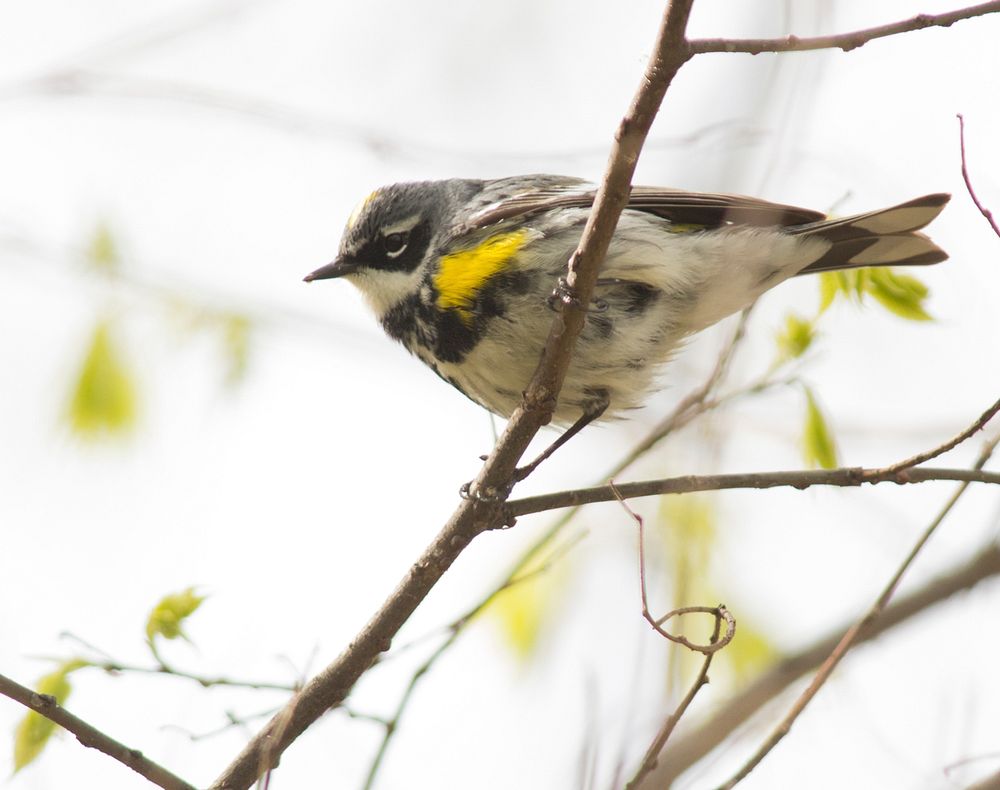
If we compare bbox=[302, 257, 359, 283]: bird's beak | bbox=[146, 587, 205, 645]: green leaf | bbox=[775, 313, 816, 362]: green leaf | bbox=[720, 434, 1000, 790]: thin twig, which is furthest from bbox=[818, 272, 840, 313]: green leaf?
bbox=[146, 587, 205, 645]: green leaf

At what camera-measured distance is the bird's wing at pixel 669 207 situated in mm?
4172

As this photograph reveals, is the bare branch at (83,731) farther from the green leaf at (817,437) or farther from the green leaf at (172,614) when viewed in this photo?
the green leaf at (817,437)

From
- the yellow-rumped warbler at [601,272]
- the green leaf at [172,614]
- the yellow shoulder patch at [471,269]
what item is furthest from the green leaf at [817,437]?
the green leaf at [172,614]

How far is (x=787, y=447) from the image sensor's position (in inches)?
237

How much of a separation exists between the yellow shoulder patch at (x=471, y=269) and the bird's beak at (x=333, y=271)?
2.44 feet

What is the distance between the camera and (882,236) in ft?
14.6

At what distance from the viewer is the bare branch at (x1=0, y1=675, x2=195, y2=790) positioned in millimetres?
2814

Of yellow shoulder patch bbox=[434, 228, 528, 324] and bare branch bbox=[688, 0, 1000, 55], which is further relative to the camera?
yellow shoulder patch bbox=[434, 228, 528, 324]

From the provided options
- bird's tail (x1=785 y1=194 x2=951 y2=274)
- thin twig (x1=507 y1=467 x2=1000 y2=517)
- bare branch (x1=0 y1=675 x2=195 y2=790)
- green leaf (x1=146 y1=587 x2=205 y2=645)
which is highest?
bird's tail (x1=785 y1=194 x2=951 y2=274)

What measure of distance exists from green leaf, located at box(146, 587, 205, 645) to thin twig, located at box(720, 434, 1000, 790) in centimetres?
165

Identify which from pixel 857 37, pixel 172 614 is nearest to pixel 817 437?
pixel 857 37

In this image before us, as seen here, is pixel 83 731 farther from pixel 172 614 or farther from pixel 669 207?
pixel 669 207

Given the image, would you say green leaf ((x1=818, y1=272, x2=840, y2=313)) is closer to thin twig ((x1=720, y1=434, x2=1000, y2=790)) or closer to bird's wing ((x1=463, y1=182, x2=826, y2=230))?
bird's wing ((x1=463, y1=182, x2=826, y2=230))

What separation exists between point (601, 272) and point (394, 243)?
1120mm
